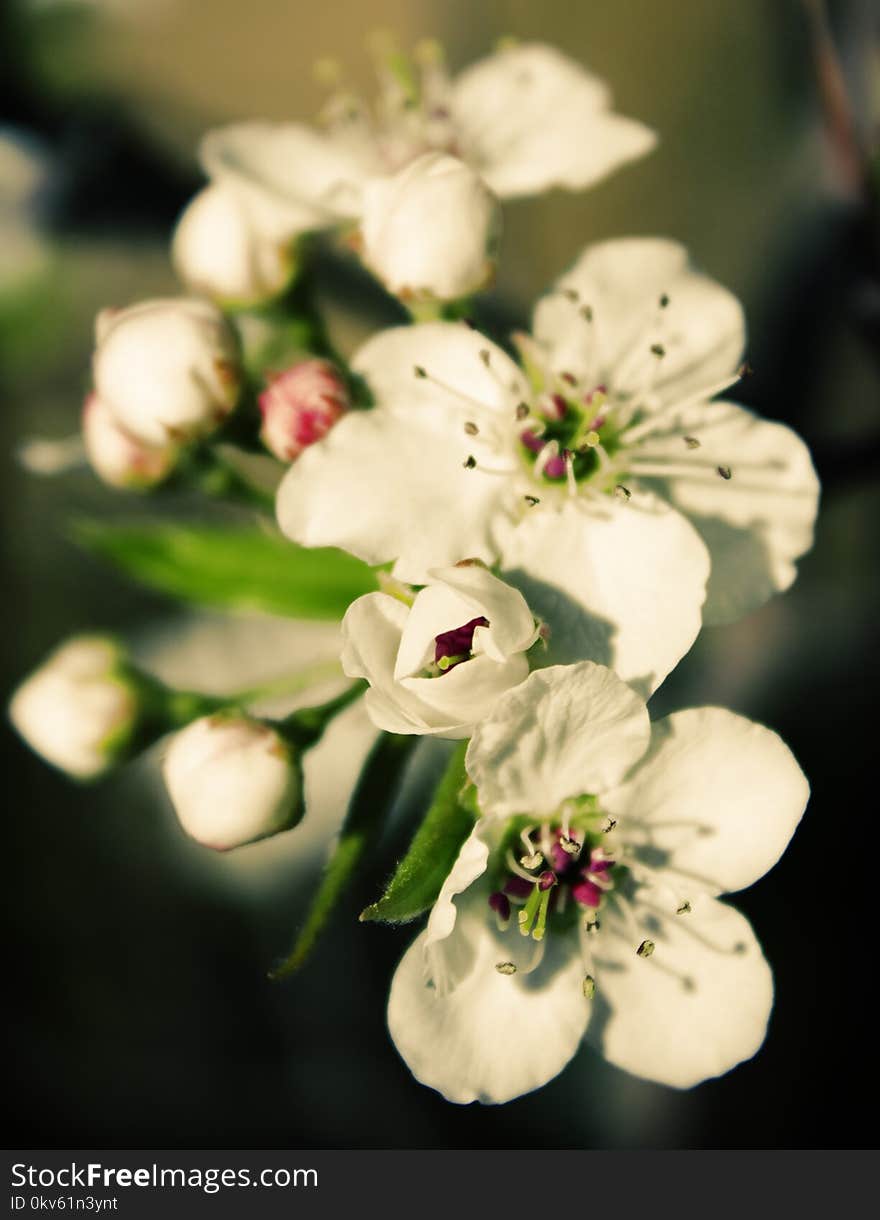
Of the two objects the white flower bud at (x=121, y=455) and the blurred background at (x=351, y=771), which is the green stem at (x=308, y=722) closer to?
the white flower bud at (x=121, y=455)

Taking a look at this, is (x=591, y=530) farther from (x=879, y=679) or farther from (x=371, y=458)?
(x=879, y=679)

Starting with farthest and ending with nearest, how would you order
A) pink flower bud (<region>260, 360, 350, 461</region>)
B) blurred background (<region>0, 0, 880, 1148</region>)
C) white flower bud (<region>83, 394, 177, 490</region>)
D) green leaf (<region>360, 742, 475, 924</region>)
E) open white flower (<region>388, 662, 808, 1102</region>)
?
blurred background (<region>0, 0, 880, 1148</region>), white flower bud (<region>83, 394, 177, 490</region>), pink flower bud (<region>260, 360, 350, 461</region>), open white flower (<region>388, 662, 808, 1102</region>), green leaf (<region>360, 742, 475, 924</region>)

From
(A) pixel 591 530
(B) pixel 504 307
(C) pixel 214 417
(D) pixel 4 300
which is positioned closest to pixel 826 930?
(B) pixel 504 307

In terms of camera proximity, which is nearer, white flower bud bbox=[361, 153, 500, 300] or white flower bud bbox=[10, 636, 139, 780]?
white flower bud bbox=[361, 153, 500, 300]

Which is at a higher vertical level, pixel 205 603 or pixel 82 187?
pixel 82 187

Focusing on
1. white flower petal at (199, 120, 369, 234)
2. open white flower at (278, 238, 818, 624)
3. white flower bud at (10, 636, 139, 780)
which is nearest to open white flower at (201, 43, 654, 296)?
white flower petal at (199, 120, 369, 234)

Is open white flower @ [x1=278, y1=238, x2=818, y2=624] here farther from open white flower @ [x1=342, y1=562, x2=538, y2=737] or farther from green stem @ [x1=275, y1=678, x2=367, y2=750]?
green stem @ [x1=275, y1=678, x2=367, y2=750]

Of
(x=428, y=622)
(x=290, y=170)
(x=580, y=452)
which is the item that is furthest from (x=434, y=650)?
(x=290, y=170)

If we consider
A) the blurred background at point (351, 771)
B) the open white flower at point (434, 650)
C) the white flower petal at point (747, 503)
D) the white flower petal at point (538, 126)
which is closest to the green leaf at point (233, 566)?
the open white flower at point (434, 650)

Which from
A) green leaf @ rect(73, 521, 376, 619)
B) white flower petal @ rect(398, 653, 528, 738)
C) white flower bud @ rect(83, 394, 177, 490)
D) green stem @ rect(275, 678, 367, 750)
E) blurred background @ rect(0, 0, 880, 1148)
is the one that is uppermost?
white flower bud @ rect(83, 394, 177, 490)
